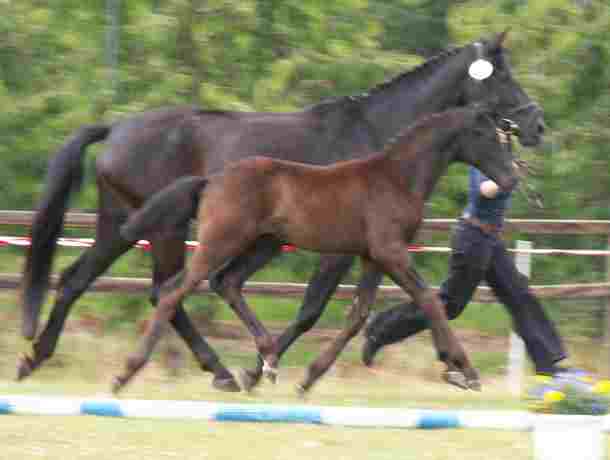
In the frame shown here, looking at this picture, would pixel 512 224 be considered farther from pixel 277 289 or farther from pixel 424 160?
pixel 424 160

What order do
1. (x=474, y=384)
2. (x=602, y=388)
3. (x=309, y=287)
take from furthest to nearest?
(x=309, y=287), (x=474, y=384), (x=602, y=388)

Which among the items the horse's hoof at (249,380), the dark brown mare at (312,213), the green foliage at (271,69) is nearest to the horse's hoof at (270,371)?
the horse's hoof at (249,380)

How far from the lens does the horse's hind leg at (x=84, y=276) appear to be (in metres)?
7.59

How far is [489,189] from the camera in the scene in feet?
23.1

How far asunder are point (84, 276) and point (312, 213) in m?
2.02

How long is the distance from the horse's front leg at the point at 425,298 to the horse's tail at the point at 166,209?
104 cm

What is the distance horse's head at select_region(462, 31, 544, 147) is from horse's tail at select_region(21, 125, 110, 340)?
7.74 ft

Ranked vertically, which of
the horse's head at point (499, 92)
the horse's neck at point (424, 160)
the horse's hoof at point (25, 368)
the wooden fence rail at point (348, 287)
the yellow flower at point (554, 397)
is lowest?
the horse's hoof at point (25, 368)

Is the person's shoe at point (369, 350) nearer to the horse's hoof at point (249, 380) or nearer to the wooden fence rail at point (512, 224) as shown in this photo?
the horse's hoof at point (249, 380)

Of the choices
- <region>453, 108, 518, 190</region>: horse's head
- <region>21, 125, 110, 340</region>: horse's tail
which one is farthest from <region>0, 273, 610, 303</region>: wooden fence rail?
<region>453, 108, 518, 190</region>: horse's head

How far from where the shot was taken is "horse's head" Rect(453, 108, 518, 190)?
6.55 metres

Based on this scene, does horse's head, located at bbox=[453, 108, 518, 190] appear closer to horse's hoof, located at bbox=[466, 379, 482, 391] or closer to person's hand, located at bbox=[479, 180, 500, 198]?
person's hand, located at bbox=[479, 180, 500, 198]

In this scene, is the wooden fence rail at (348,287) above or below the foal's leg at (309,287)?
below

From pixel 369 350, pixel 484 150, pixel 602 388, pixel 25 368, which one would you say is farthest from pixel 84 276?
pixel 602 388
